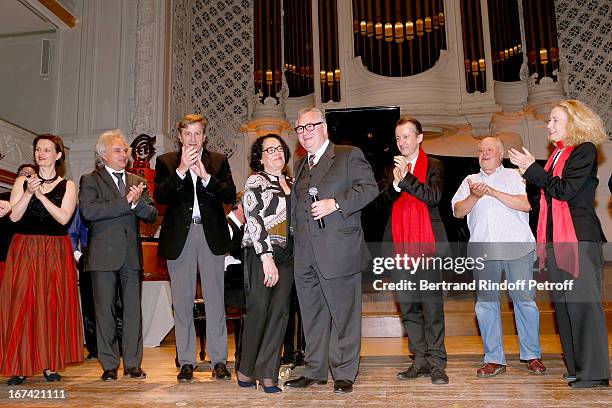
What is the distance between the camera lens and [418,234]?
2.91 m

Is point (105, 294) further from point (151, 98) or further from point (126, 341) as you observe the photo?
point (151, 98)

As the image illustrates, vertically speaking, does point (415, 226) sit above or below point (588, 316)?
above

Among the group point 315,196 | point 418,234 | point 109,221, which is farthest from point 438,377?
point 109,221

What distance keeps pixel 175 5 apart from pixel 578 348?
6.52 meters

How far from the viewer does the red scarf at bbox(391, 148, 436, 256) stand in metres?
2.89

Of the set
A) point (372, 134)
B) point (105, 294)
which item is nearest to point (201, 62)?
point (372, 134)

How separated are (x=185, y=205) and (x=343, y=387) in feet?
4.12

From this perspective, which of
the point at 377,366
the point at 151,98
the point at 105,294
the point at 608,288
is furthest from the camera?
the point at 151,98

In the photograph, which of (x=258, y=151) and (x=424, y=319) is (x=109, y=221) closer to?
(x=258, y=151)

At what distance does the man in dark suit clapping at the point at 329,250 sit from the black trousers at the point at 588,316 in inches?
37.8

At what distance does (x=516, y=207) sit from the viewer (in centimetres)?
301

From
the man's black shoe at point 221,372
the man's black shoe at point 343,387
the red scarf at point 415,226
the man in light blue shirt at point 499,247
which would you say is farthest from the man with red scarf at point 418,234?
the man's black shoe at point 221,372

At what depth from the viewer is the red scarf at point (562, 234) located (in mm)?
2520

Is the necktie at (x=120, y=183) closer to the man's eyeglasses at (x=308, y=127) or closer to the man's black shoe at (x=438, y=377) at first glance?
the man's eyeglasses at (x=308, y=127)
